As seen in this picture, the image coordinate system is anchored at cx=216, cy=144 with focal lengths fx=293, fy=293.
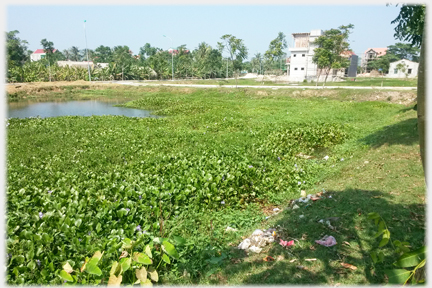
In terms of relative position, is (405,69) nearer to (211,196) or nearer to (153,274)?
(211,196)

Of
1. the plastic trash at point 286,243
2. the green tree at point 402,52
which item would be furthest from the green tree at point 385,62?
the plastic trash at point 286,243

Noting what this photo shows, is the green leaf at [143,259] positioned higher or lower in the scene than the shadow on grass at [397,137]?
lower

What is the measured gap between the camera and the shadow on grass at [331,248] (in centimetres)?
275

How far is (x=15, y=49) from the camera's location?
1645 inches

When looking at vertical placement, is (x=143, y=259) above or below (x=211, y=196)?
above

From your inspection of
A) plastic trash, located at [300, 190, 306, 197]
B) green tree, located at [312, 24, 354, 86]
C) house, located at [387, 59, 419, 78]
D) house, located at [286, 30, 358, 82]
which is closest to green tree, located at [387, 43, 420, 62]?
house, located at [387, 59, 419, 78]

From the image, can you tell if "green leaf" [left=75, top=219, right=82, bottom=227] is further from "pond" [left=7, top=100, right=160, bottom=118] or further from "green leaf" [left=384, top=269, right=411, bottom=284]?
"pond" [left=7, top=100, right=160, bottom=118]

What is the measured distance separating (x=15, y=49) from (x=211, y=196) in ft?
160

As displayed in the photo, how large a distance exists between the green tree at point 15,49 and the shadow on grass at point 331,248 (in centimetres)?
4461

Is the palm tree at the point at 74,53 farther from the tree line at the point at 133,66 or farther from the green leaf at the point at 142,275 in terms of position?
the green leaf at the point at 142,275

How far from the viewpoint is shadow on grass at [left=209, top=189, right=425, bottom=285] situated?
9.01 ft

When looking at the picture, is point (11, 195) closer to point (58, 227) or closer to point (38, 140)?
point (58, 227)

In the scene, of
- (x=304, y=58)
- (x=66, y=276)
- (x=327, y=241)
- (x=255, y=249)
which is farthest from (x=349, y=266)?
(x=304, y=58)

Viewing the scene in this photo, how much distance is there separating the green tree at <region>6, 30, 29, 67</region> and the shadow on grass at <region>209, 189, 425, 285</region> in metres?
44.6
